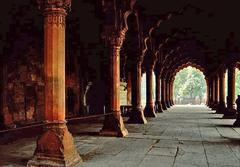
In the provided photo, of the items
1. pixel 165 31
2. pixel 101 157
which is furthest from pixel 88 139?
pixel 165 31

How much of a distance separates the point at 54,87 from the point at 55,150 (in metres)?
1.13

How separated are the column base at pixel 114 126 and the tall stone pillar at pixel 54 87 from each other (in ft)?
11.6

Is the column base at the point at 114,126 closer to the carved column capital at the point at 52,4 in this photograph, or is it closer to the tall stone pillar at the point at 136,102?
the tall stone pillar at the point at 136,102

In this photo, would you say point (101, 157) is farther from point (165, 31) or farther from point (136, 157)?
point (165, 31)

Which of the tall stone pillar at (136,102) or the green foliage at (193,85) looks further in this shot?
the green foliage at (193,85)

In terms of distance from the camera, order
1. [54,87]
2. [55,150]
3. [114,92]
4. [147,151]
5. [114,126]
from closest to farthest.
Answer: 1. [55,150]
2. [54,87]
3. [147,151]
4. [114,126]
5. [114,92]

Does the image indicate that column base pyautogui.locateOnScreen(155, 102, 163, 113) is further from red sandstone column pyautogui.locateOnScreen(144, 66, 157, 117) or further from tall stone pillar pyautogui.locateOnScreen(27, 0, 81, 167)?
tall stone pillar pyautogui.locateOnScreen(27, 0, 81, 167)

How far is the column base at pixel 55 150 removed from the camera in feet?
18.8

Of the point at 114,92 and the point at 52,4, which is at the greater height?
the point at 52,4

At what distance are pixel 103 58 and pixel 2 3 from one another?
9.58m

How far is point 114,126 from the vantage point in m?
9.73

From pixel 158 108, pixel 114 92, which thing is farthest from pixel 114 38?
pixel 158 108

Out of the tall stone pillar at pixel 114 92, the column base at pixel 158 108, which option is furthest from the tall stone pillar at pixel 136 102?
the column base at pixel 158 108

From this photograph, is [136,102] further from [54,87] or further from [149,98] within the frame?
[54,87]
